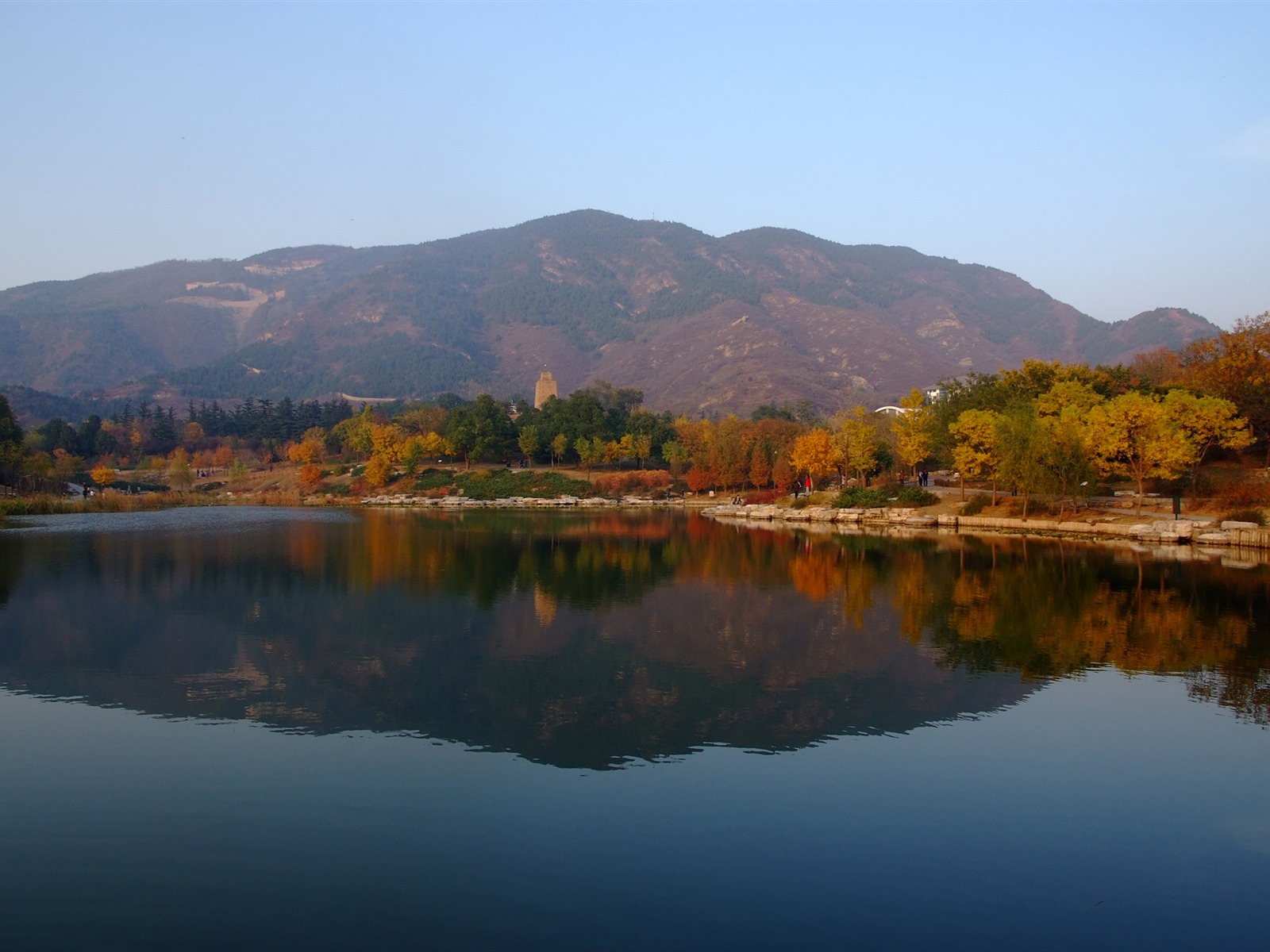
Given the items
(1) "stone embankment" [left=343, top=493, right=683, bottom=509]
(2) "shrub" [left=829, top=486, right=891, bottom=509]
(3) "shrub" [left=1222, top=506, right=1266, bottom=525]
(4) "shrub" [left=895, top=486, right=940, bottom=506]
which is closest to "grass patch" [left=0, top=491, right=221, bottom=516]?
(1) "stone embankment" [left=343, top=493, right=683, bottom=509]

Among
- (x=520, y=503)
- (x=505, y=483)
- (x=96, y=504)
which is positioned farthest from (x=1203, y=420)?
(x=96, y=504)

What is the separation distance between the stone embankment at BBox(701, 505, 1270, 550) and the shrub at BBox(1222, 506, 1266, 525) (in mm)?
488

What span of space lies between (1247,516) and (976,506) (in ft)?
37.8

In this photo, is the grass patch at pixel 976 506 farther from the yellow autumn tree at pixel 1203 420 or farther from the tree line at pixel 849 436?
the yellow autumn tree at pixel 1203 420

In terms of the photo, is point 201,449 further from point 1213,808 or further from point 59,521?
point 1213,808

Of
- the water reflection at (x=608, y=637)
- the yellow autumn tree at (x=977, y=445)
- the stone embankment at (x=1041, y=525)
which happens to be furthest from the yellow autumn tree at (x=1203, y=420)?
the water reflection at (x=608, y=637)

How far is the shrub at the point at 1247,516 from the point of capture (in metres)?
33.4

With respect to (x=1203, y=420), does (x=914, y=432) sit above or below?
below

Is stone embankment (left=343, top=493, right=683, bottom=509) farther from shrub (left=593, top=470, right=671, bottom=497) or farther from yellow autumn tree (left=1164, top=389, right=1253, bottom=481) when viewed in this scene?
yellow autumn tree (left=1164, top=389, right=1253, bottom=481)

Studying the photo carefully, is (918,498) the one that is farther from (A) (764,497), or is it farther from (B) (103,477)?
(B) (103,477)

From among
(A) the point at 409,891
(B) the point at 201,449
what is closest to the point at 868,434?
(A) the point at 409,891

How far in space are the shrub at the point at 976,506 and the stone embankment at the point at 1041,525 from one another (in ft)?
1.92

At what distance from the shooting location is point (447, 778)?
1016cm

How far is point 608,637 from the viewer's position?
56.8 ft
